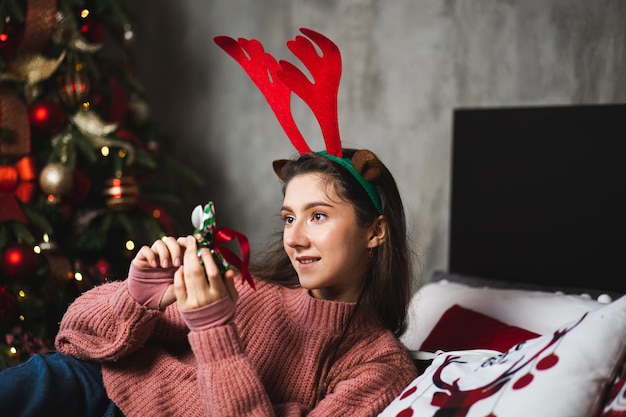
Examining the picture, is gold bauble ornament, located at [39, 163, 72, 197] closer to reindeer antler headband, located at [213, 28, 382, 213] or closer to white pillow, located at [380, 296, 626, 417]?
reindeer antler headband, located at [213, 28, 382, 213]

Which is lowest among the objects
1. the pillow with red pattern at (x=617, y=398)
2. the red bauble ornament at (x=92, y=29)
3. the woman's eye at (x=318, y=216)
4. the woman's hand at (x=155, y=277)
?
the pillow with red pattern at (x=617, y=398)

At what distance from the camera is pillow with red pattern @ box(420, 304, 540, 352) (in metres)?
1.69

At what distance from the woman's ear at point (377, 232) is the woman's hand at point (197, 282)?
379 mm

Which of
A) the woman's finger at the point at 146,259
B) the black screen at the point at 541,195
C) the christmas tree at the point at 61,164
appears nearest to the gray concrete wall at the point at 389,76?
the black screen at the point at 541,195

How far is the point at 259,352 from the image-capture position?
1.52m

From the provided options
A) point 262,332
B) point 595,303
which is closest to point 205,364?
point 262,332

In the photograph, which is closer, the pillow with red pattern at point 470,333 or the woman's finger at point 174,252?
the woman's finger at point 174,252

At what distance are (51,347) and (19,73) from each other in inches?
35.1

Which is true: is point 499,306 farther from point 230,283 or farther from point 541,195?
point 230,283

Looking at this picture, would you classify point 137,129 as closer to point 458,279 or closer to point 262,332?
point 458,279

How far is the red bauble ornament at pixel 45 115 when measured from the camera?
2457 mm

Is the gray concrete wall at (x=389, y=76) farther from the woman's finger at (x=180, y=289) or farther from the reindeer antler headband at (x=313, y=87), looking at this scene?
the woman's finger at (x=180, y=289)

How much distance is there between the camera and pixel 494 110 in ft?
8.18

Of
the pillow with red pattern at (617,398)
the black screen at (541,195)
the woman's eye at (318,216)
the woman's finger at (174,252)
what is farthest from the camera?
the black screen at (541,195)
